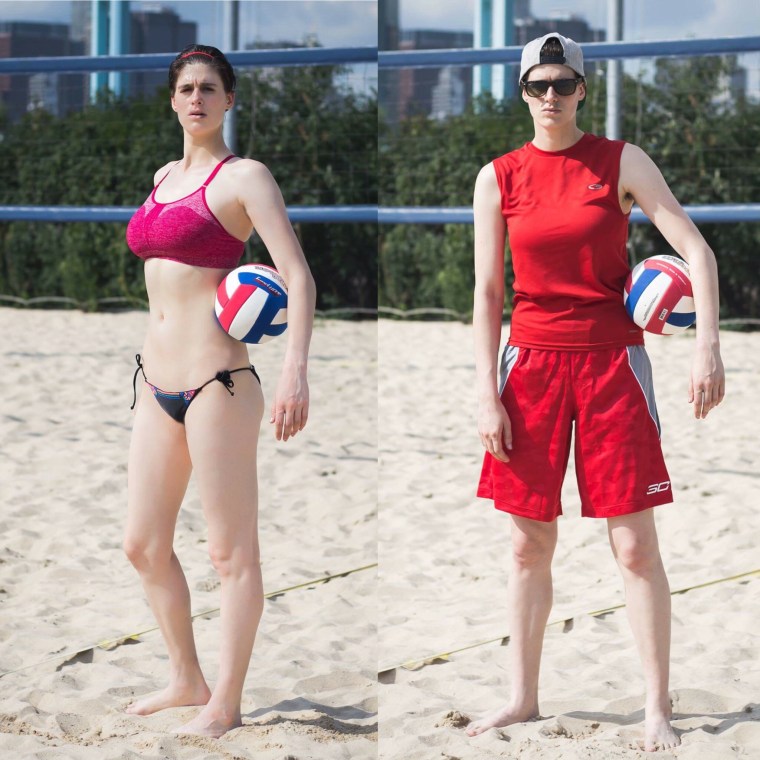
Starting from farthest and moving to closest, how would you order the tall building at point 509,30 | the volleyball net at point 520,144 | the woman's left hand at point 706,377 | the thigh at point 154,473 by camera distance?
the tall building at point 509,30, the volleyball net at point 520,144, the thigh at point 154,473, the woman's left hand at point 706,377

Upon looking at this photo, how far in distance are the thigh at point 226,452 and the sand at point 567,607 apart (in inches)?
26.1

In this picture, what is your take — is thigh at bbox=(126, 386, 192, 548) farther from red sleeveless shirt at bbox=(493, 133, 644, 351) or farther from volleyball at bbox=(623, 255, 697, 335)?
volleyball at bbox=(623, 255, 697, 335)

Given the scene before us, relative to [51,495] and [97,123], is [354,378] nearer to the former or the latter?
[51,495]

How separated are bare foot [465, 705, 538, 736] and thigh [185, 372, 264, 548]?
2.37ft

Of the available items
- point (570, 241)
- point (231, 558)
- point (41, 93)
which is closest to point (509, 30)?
point (41, 93)

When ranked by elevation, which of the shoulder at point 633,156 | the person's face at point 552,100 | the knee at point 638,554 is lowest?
the knee at point 638,554

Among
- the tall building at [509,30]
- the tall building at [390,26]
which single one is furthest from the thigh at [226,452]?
the tall building at [390,26]

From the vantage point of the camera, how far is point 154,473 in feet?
8.64

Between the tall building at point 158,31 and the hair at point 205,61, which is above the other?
the tall building at point 158,31

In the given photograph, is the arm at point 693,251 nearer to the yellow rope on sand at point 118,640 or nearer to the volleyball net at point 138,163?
the yellow rope on sand at point 118,640

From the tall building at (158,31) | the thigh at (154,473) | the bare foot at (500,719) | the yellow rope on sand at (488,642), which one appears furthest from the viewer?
the tall building at (158,31)

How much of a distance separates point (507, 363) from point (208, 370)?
2.22 ft

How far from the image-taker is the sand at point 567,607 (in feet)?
9.10

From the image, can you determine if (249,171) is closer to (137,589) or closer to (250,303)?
(250,303)
